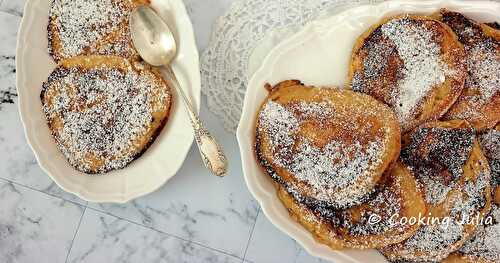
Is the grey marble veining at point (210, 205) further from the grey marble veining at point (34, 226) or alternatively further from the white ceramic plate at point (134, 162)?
the grey marble veining at point (34, 226)

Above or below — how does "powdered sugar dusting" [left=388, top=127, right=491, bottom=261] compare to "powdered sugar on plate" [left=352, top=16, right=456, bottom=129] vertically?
below

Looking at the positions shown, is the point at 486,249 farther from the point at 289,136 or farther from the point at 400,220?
A: the point at 289,136

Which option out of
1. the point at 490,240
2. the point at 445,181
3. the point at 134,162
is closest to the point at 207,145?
the point at 134,162

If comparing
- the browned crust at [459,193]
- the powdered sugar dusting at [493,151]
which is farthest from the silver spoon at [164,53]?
the powdered sugar dusting at [493,151]

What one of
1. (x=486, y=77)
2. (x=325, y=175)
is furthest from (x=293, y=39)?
(x=486, y=77)

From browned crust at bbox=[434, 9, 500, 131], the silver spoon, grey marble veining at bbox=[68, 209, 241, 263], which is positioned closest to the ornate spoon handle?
the silver spoon

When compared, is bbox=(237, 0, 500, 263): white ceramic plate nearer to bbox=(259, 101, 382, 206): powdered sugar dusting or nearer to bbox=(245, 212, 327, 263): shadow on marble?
bbox=(259, 101, 382, 206): powdered sugar dusting
